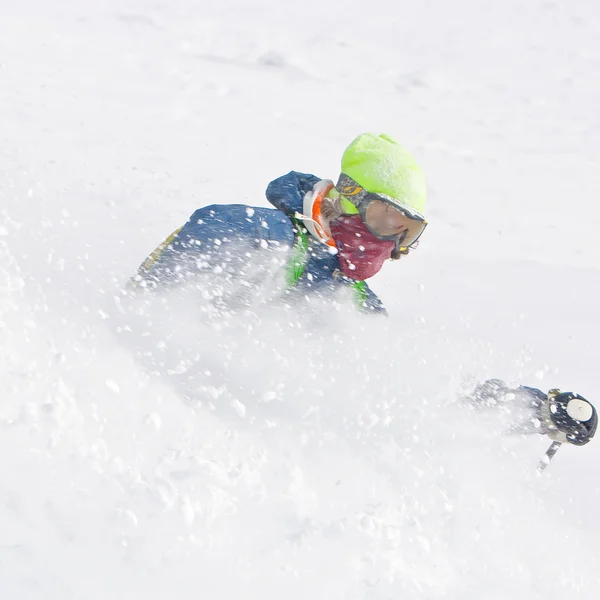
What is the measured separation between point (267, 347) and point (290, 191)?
707 mm

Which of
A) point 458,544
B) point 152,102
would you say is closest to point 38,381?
point 458,544

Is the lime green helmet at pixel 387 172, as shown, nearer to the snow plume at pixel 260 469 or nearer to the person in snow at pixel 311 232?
the person in snow at pixel 311 232

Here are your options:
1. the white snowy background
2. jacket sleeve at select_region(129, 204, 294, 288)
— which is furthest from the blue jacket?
the white snowy background

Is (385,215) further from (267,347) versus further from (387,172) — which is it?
(267,347)

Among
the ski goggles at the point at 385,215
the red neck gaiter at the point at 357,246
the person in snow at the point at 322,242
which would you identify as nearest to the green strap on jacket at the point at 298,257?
the person in snow at the point at 322,242

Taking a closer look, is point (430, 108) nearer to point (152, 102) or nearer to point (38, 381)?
point (152, 102)

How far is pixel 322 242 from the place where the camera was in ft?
10.7

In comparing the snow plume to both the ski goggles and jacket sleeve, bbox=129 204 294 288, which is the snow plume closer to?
jacket sleeve, bbox=129 204 294 288

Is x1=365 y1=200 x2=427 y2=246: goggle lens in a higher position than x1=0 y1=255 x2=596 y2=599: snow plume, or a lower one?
higher

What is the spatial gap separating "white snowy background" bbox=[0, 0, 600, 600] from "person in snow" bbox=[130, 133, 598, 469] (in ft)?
0.64

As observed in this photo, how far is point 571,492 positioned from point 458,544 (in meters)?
0.94

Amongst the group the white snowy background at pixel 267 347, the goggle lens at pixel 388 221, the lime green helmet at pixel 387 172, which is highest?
the lime green helmet at pixel 387 172

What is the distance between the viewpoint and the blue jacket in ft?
10.3

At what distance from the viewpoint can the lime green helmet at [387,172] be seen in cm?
310
